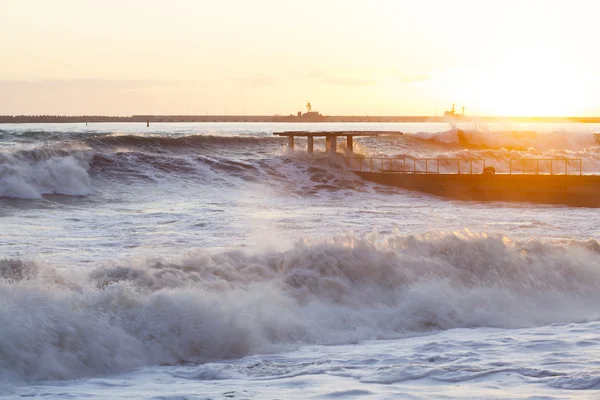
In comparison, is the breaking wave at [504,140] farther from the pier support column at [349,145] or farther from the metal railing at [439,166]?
the pier support column at [349,145]

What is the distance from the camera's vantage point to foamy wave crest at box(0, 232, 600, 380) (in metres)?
10.3

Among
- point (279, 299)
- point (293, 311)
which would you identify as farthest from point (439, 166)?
point (293, 311)

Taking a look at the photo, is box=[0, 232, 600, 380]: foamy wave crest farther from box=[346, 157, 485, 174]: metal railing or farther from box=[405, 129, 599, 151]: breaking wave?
box=[405, 129, 599, 151]: breaking wave

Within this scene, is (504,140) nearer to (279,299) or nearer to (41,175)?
(41,175)

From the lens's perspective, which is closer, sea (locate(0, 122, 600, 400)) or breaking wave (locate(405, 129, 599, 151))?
sea (locate(0, 122, 600, 400))

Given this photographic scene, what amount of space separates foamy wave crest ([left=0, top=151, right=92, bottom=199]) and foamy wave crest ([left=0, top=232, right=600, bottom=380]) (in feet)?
67.0

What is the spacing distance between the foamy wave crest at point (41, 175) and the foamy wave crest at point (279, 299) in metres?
20.4

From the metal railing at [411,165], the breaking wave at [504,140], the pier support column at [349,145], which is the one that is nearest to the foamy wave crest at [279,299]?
the metal railing at [411,165]

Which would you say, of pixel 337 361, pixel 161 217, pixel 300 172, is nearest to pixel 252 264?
pixel 337 361

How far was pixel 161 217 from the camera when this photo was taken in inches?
1000

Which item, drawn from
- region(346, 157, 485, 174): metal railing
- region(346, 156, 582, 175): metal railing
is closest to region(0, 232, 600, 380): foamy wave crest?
region(346, 156, 582, 175): metal railing

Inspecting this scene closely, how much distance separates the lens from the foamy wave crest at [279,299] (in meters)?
10.3

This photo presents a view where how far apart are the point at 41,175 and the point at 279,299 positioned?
25557mm

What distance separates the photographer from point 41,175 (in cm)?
3591
